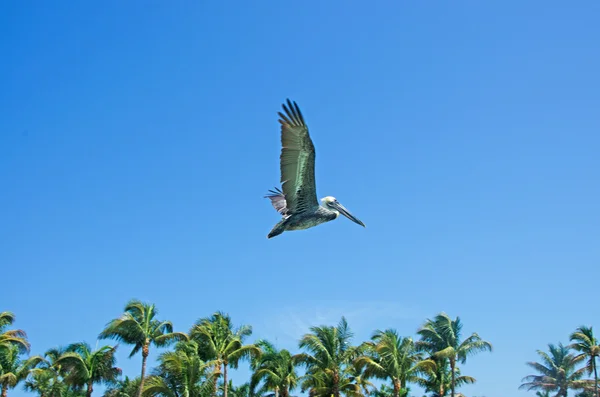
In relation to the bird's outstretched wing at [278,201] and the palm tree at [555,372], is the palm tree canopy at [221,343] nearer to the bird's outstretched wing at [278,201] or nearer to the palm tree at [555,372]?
the bird's outstretched wing at [278,201]

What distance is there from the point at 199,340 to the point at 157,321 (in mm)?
2488

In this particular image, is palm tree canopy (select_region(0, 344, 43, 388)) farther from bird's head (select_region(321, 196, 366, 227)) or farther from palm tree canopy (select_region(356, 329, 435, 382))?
bird's head (select_region(321, 196, 366, 227))

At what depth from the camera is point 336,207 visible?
619 inches

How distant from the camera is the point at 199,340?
3397 cm

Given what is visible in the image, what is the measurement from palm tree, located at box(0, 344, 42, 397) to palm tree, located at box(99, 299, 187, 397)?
A: 22.5 feet

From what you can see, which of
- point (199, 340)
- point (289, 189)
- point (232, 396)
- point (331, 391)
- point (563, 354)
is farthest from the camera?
point (563, 354)

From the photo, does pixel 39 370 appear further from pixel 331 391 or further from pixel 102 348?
pixel 331 391

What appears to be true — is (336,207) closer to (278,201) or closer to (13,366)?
(278,201)

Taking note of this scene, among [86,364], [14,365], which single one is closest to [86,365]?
[86,364]

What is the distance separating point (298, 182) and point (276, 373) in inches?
806

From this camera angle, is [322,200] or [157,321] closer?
[322,200]

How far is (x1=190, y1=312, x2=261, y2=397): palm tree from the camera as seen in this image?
109ft

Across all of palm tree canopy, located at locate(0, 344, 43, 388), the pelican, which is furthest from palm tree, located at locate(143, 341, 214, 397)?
the pelican

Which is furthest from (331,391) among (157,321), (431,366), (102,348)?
(102,348)
